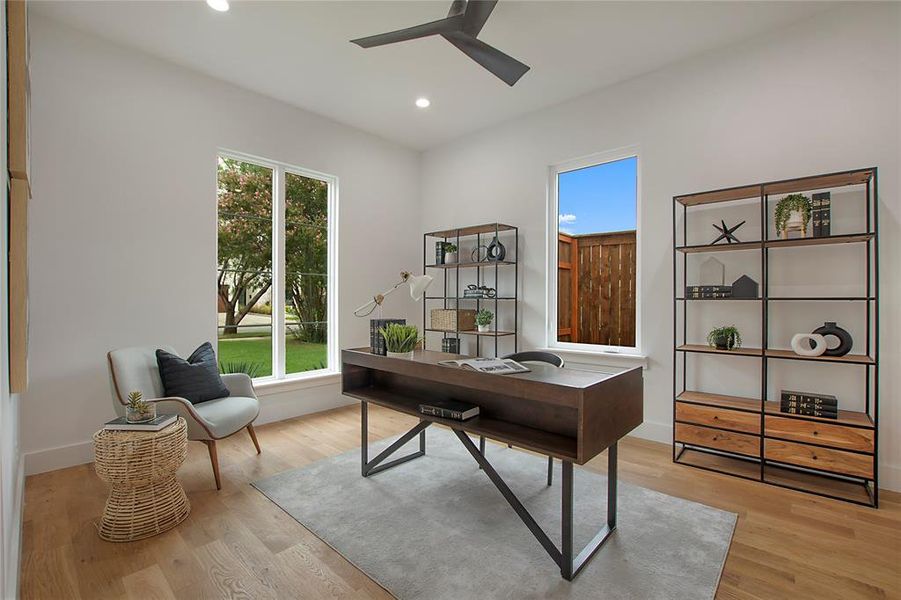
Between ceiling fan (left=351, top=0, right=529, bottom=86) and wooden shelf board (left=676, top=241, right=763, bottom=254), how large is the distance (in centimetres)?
176

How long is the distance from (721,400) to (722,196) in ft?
4.83

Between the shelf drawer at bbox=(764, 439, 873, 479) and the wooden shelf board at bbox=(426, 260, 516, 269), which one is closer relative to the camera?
the shelf drawer at bbox=(764, 439, 873, 479)

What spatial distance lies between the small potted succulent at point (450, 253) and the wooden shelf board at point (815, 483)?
337 cm

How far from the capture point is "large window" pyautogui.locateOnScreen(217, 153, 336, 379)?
13.4ft

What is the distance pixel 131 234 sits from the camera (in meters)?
3.39

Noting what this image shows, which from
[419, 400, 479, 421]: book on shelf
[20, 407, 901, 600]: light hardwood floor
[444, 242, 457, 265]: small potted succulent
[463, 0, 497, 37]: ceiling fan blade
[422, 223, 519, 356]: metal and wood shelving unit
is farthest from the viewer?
[444, 242, 457, 265]: small potted succulent

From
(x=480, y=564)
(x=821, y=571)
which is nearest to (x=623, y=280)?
(x=821, y=571)

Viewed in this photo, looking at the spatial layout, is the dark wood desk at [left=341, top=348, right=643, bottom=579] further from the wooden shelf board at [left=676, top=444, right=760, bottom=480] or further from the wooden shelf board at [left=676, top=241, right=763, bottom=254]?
the wooden shelf board at [left=676, top=241, right=763, bottom=254]

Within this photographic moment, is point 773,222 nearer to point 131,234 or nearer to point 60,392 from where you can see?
point 131,234

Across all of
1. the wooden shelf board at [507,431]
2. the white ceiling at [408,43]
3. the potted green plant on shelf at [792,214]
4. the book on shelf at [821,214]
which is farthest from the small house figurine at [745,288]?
the wooden shelf board at [507,431]

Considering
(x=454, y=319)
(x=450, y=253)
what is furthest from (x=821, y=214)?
(x=450, y=253)

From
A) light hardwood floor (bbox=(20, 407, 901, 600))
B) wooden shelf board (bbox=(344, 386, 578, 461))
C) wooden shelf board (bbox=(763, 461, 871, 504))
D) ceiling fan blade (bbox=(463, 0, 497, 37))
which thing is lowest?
light hardwood floor (bbox=(20, 407, 901, 600))

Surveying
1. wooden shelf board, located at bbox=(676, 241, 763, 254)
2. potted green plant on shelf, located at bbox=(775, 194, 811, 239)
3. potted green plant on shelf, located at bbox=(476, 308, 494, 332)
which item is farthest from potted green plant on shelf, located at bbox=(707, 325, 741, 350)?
potted green plant on shelf, located at bbox=(476, 308, 494, 332)

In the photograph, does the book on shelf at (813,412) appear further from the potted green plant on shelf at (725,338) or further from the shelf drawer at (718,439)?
the potted green plant on shelf at (725,338)
